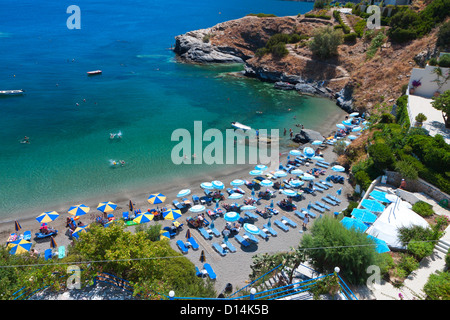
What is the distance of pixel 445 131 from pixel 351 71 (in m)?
32.9

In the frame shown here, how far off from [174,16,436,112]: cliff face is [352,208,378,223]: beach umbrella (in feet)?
89.9

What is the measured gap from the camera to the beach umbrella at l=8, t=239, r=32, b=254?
18.5 m

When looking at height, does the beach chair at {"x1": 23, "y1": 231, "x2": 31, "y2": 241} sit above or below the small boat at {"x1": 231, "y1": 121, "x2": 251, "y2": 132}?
below

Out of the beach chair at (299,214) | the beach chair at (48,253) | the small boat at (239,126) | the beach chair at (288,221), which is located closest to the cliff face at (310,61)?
the small boat at (239,126)

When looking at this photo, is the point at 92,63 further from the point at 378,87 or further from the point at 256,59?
the point at 378,87

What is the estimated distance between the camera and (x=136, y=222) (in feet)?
71.9

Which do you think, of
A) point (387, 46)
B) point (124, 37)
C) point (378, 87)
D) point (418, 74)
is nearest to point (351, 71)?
point (387, 46)

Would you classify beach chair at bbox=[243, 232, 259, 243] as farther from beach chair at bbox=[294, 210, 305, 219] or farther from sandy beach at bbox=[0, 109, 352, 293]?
beach chair at bbox=[294, 210, 305, 219]

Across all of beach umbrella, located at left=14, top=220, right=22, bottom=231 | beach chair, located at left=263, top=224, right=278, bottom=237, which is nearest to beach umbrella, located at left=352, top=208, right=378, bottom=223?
beach chair, located at left=263, top=224, right=278, bottom=237

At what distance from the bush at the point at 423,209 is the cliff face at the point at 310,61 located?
25672mm

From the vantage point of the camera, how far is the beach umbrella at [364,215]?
62.1 feet

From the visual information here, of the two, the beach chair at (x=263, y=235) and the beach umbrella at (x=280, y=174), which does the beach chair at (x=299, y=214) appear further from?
the beach umbrella at (x=280, y=174)

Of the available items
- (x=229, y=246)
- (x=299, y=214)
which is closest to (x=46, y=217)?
(x=229, y=246)

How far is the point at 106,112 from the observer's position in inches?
1784
